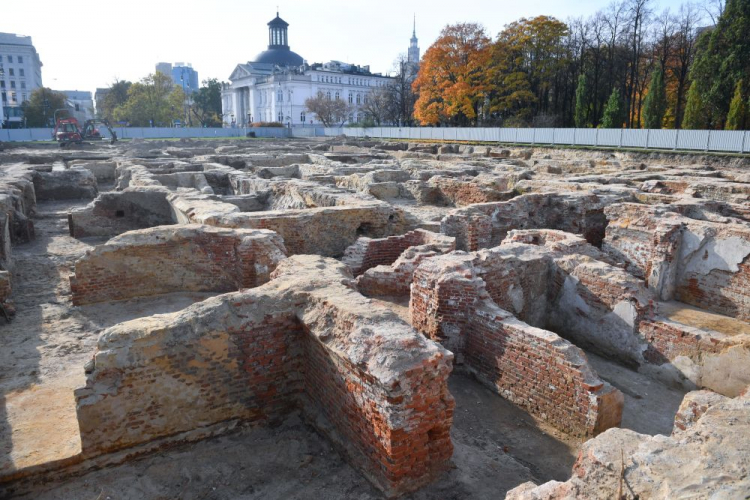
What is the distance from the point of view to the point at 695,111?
98.9ft

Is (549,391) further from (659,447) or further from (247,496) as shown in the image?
(247,496)

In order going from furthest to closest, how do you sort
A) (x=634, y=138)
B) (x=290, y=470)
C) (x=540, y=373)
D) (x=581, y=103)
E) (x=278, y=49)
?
(x=278, y=49)
(x=581, y=103)
(x=634, y=138)
(x=540, y=373)
(x=290, y=470)

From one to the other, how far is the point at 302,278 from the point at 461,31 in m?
40.6

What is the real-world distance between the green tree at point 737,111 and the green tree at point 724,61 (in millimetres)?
929

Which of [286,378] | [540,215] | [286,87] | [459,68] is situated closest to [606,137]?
[459,68]

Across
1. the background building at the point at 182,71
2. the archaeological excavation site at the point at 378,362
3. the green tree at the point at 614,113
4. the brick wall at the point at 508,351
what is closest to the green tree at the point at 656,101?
the green tree at the point at 614,113

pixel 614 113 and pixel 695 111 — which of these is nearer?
pixel 695 111

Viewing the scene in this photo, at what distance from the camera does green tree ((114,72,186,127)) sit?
64.2m

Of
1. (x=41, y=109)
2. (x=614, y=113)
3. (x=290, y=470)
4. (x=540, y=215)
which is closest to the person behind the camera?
(x=290, y=470)

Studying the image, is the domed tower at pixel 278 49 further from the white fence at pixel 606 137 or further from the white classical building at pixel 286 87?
the white fence at pixel 606 137

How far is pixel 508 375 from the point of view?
6168 millimetres

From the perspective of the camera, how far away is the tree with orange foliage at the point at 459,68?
41406 millimetres

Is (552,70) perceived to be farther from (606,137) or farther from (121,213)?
(121,213)

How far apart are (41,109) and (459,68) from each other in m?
50.9
